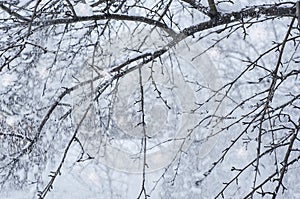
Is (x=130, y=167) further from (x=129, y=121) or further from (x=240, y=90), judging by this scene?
(x=240, y=90)

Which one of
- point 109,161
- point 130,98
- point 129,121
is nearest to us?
point 130,98

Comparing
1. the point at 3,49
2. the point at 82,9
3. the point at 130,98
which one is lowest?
the point at 3,49

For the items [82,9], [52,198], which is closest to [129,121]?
[52,198]

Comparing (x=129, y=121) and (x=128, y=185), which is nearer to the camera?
(x=129, y=121)

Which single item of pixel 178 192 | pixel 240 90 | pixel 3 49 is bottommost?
pixel 3 49

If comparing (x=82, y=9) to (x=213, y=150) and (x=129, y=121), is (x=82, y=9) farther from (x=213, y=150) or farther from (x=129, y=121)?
(x=213, y=150)

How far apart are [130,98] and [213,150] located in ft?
5.12

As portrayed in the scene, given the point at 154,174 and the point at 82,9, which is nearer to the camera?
the point at 82,9

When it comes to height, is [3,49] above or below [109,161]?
below

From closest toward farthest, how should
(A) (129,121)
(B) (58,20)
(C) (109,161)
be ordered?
(B) (58,20) → (A) (129,121) → (C) (109,161)

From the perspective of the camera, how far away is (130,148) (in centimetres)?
749

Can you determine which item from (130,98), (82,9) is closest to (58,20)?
(82,9)

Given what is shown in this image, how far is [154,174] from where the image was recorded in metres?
7.76

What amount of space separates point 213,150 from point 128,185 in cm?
130
